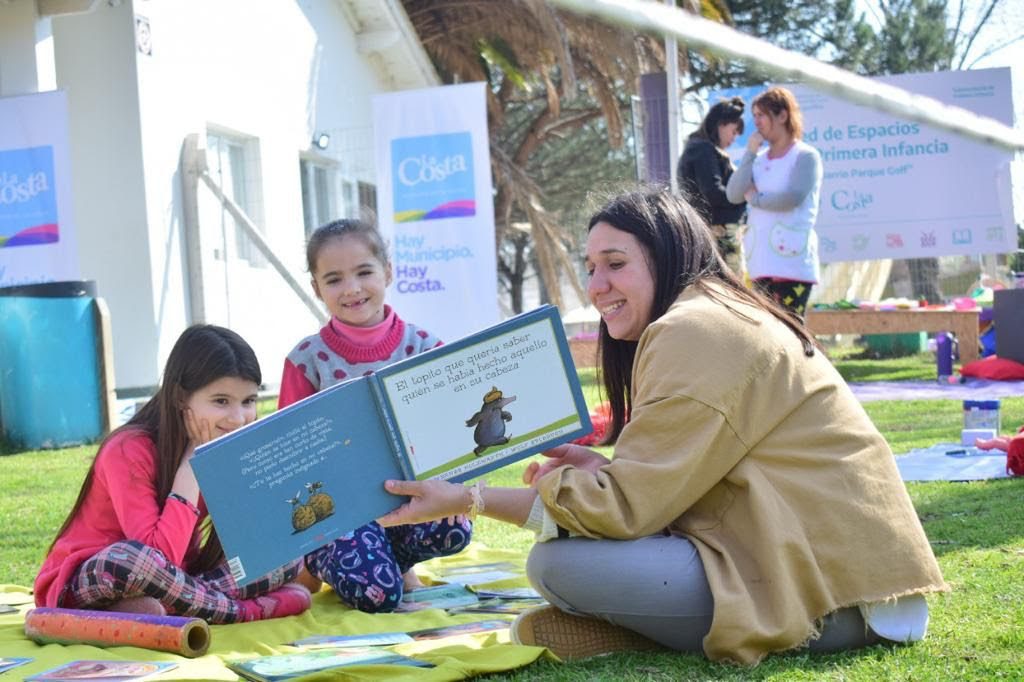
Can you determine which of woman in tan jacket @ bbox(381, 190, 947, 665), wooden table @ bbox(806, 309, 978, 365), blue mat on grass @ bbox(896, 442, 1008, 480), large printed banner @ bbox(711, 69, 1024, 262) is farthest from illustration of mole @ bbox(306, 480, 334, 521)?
large printed banner @ bbox(711, 69, 1024, 262)

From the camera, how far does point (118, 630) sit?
3027mm

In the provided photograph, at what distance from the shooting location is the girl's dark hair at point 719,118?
7.53m

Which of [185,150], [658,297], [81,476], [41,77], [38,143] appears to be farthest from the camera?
[185,150]

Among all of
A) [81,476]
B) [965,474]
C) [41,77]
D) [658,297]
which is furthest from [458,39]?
[658,297]

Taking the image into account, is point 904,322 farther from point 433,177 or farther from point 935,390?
point 433,177

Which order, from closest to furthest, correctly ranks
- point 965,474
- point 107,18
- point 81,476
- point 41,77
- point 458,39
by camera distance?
point 965,474 < point 81,476 < point 41,77 < point 107,18 < point 458,39

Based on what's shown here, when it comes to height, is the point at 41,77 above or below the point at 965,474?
above

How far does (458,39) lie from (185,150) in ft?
24.8

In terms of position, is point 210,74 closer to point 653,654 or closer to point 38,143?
point 38,143

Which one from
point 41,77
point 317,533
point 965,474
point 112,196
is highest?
point 41,77

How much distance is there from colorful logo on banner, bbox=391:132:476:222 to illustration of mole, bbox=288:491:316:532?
329 inches

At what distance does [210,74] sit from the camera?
1108 centimetres

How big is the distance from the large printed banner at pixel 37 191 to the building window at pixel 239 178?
2851mm

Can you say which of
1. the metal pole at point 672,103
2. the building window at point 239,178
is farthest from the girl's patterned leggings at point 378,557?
the metal pole at point 672,103
